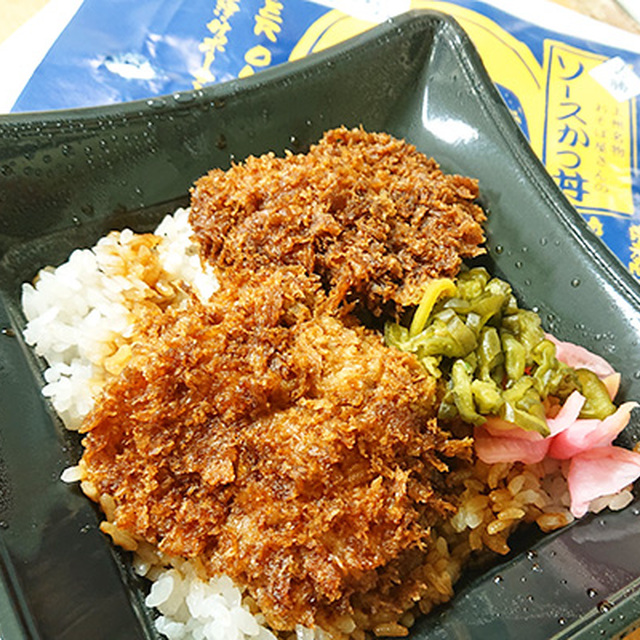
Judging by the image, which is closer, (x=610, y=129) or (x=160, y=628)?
(x=160, y=628)

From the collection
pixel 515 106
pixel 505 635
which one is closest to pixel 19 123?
pixel 505 635

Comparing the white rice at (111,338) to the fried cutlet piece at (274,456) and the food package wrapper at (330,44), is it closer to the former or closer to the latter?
the fried cutlet piece at (274,456)

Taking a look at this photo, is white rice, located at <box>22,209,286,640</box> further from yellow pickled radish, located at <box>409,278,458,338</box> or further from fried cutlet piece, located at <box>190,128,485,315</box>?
yellow pickled radish, located at <box>409,278,458,338</box>

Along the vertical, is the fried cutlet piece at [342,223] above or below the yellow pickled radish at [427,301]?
above

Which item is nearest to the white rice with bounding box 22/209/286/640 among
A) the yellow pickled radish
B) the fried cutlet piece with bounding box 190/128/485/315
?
the fried cutlet piece with bounding box 190/128/485/315

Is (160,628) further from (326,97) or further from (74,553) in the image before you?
(326,97)

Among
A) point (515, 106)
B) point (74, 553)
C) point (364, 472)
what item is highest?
point (515, 106)

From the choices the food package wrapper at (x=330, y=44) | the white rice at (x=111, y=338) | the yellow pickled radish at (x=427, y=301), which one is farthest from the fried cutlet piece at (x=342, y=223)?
the food package wrapper at (x=330, y=44)
